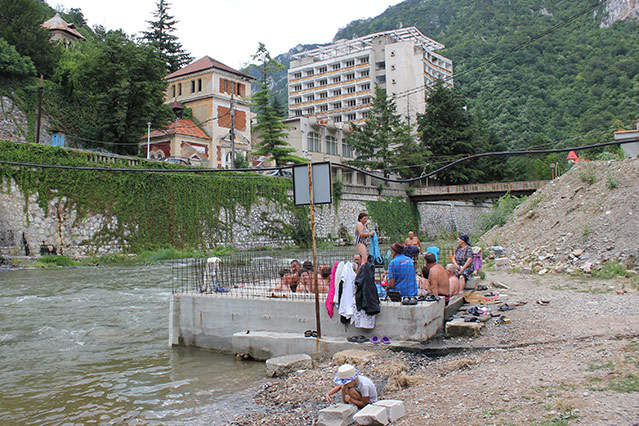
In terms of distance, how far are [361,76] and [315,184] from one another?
82.6 meters

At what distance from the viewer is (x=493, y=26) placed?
109m

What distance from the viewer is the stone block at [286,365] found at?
25.5ft

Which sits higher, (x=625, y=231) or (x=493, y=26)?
(x=493, y=26)

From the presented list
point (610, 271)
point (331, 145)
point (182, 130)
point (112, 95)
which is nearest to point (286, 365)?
point (610, 271)

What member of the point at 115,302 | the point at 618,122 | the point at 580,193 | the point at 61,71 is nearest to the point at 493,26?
the point at 618,122

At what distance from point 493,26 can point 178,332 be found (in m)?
116

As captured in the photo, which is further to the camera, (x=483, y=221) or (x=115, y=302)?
(x=483, y=221)

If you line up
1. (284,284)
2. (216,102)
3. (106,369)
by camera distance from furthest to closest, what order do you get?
(216,102) < (284,284) < (106,369)

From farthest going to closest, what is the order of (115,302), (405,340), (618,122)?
(618,122) → (115,302) → (405,340)

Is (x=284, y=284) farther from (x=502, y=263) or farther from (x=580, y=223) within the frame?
(x=580, y=223)

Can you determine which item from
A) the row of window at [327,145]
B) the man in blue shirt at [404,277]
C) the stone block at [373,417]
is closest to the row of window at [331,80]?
the row of window at [327,145]

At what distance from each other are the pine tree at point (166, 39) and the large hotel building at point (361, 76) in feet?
60.0

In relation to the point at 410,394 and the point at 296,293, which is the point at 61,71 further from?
the point at 410,394

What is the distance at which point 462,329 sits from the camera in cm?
818
